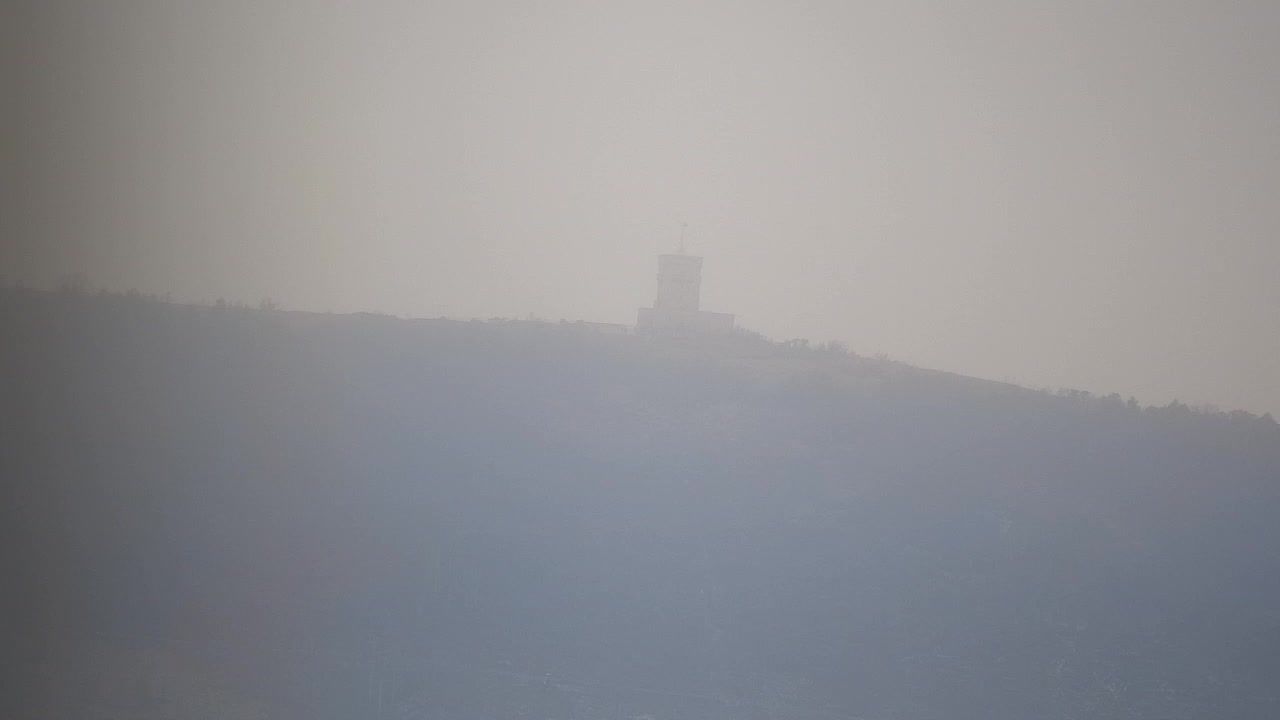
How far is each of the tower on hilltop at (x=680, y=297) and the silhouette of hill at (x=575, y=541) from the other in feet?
21.3

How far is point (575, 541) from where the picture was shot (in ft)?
54.3

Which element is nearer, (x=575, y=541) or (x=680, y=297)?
(x=575, y=541)

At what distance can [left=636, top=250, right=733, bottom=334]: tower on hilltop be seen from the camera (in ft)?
93.4

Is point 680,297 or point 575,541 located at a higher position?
point 680,297

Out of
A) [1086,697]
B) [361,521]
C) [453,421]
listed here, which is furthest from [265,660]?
[1086,697]

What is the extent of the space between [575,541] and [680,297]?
43.5 ft

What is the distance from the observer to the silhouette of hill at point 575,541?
12805mm

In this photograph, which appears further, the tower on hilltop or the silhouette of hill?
the tower on hilltop

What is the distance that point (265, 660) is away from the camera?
13016mm

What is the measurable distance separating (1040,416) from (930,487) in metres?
4.99

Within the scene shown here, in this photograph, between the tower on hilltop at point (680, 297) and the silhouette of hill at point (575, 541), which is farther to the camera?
the tower on hilltop at point (680, 297)

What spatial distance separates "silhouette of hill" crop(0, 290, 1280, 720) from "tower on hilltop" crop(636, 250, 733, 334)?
651cm

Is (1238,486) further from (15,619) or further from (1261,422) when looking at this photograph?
(15,619)

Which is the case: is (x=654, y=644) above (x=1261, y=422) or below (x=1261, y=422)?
below
